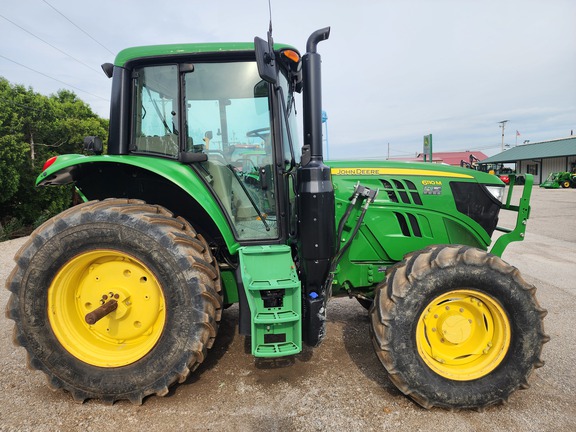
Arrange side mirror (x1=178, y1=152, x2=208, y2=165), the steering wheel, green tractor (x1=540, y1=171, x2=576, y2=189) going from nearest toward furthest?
side mirror (x1=178, y1=152, x2=208, y2=165) < the steering wheel < green tractor (x1=540, y1=171, x2=576, y2=189)

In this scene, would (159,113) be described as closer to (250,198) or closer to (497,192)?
(250,198)

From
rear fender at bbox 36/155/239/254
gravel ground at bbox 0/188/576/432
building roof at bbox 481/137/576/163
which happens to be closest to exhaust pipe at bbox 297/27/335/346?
gravel ground at bbox 0/188/576/432

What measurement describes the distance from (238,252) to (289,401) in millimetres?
991

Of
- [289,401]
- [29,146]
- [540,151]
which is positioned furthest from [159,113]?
[540,151]

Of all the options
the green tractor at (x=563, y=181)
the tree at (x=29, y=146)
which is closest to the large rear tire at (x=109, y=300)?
the tree at (x=29, y=146)

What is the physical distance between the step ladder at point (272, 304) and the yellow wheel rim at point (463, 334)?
0.78 meters

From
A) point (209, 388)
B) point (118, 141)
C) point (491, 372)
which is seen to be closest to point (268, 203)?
point (118, 141)

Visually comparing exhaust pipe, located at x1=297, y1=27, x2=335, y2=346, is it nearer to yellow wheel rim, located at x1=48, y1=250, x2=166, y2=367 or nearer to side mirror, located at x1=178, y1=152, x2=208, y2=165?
side mirror, located at x1=178, y1=152, x2=208, y2=165

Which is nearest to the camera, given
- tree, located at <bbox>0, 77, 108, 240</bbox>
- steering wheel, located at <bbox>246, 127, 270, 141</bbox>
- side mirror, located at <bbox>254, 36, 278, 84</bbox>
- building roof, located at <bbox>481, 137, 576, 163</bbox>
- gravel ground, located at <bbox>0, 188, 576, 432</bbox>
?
side mirror, located at <bbox>254, 36, 278, 84</bbox>

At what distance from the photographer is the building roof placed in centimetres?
3141

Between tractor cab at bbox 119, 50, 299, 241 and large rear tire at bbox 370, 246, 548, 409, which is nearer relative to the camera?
large rear tire at bbox 370, 246, 548, 409

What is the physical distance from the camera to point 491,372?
2.20 metres

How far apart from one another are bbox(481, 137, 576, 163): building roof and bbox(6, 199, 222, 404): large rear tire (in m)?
36.6

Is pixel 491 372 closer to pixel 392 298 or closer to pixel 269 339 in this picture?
pixel 392 298
